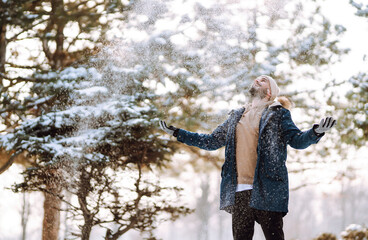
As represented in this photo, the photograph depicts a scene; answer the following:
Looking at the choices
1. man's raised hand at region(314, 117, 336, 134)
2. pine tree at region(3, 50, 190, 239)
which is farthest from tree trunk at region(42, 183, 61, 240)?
man's raised hand at region(314, 117, 336, 134)

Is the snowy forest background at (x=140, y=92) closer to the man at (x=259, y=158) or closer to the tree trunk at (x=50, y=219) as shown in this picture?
the tree trunk at (x=50, y=219)

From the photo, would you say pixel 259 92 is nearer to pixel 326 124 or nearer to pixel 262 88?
pixel 262 88

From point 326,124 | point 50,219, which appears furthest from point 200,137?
point 50,219

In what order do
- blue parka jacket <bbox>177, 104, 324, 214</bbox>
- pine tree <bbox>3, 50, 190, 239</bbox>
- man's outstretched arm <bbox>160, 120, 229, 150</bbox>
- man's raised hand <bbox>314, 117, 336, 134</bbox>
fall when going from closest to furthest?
man's raised hand <bbox>314, 117, 336, 134</bbox> → blue parka jacket <bbox>177, 104, 324, 214</bbox> → man's outstretched arm <bbox>160, 120, 229, 150</bbox> → pine tree <bbox>3, 50, 190, 239</bbox>

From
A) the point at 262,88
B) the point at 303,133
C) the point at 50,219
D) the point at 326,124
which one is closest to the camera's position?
the point at 326,124

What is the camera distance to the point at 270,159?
205cm

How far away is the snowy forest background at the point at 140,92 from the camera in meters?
4.96

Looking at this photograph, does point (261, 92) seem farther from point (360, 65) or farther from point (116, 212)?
point (360, 65)

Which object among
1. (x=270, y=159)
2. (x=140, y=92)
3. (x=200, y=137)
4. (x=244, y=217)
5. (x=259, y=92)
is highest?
(x=140, y=92)

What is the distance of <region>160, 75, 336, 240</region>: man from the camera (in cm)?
200

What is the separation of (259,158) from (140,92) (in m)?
3.67

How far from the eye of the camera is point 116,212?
4883 mm

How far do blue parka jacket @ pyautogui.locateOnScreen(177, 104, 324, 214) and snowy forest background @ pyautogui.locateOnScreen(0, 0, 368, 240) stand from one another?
287 centimetres

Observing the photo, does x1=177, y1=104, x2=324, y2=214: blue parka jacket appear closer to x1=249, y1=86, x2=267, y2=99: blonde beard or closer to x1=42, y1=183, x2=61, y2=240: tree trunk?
x1=249, y1=86, x2=267, y2=99: blonde beard
